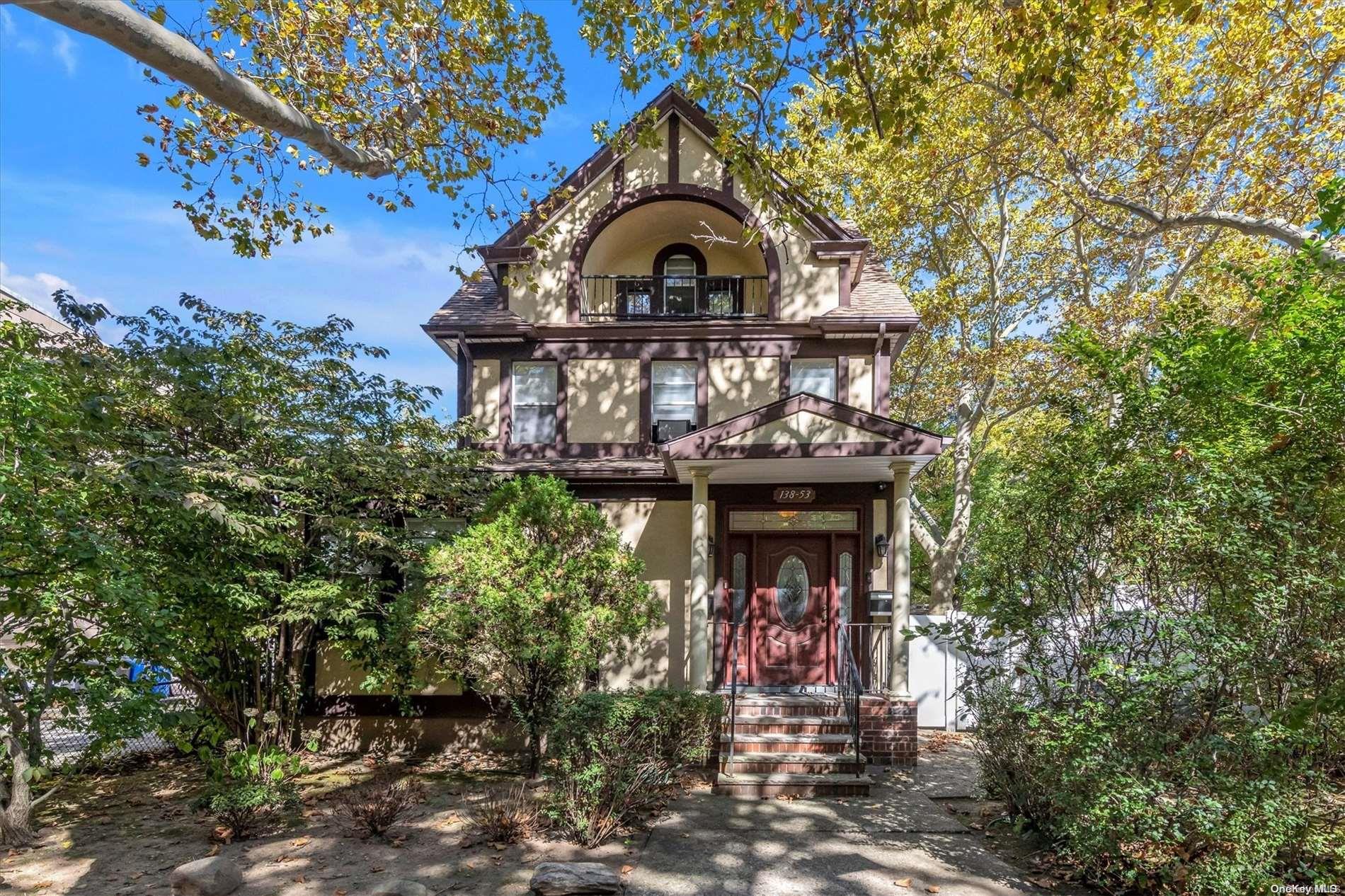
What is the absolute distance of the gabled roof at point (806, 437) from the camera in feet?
26.8

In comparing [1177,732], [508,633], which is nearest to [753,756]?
[508,633]

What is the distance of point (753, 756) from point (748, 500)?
355 centimetres

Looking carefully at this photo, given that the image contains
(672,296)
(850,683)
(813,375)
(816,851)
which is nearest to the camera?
(816,851)

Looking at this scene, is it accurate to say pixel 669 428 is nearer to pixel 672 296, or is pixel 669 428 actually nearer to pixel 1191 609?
pixel 672 296

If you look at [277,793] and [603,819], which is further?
[277,793]

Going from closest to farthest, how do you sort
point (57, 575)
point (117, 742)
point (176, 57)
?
point (176, 57)
point (57, 575)
point (117, 742)

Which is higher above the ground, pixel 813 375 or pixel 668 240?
pixel 668 240

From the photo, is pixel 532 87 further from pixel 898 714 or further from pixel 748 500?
pixel 898 714

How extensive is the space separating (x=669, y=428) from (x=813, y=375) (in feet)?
8.03

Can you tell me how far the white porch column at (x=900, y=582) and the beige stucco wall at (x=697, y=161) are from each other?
5548 millimetres

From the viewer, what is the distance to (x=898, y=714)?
26.8ft

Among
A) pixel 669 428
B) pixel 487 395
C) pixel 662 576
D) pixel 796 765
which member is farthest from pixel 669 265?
pixel 796 765

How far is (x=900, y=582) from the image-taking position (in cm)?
859

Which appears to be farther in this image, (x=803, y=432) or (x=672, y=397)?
(x=672, y=397)
